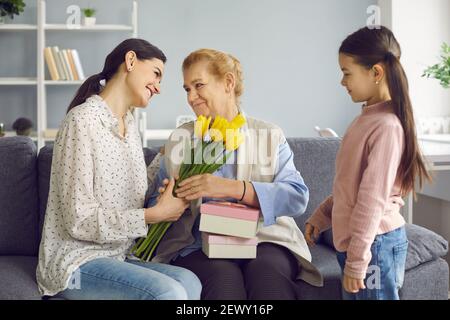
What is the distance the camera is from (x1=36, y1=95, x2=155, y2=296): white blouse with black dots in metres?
1.86

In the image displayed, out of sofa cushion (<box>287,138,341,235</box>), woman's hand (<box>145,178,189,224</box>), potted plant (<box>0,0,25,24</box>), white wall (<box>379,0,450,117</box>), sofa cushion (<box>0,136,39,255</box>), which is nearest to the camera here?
woman's hand (<box>145,178,189,224</box>)

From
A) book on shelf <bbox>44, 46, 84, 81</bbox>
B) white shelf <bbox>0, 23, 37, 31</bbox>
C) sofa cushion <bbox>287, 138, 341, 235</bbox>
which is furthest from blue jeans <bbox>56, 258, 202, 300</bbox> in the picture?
white shelf <bbox>0, 23, 37, 31</bbox>

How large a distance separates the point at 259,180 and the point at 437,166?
116 cm

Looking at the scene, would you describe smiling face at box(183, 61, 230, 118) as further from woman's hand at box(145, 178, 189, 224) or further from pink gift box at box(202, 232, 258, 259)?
pink gift box at box(202, 232, 258, 259)

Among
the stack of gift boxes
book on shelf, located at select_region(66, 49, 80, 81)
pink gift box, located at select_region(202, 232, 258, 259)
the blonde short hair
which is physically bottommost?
pink gift box, located at select_region(202, 232, 258, 259)

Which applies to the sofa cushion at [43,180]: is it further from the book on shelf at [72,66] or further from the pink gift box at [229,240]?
the book on shelf at [72,66]

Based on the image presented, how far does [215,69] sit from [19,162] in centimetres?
72

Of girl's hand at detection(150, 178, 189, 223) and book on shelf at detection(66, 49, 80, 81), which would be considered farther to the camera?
book on shelf at detection(66, 49, 80, 81)

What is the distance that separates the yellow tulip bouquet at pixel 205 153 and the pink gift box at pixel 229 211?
0.12 meters

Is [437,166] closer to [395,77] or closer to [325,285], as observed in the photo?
[325,285]

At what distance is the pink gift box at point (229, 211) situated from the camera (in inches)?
74.8

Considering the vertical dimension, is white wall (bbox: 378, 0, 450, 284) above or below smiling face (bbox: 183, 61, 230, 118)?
above

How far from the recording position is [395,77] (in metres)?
1.79
